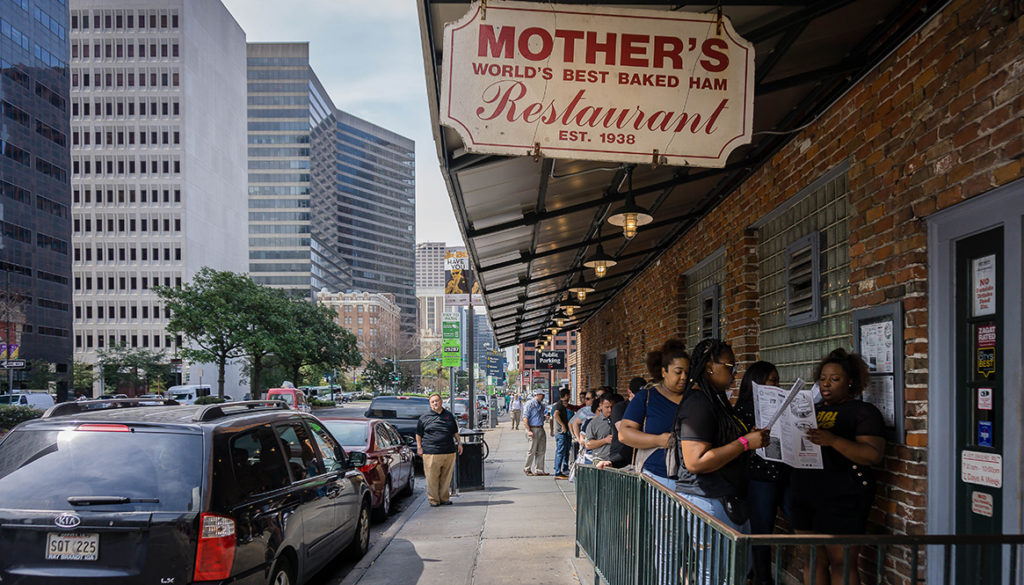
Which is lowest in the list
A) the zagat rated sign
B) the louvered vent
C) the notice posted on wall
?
the notice posted on wall

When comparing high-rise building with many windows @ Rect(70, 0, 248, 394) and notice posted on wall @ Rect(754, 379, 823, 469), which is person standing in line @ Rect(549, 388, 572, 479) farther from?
high-rise building with many windows @ Rect(70, 0, 248, 394)

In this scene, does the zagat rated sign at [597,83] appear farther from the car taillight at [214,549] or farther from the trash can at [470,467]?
the trash can at [470,467]

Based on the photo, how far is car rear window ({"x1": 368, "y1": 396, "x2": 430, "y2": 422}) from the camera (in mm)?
18094

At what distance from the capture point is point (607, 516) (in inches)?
211

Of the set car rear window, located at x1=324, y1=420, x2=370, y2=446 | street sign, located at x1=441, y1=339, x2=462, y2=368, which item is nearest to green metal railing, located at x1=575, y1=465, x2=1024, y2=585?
car rear window, located at x1=324, y1=420, x2=370, y2=446

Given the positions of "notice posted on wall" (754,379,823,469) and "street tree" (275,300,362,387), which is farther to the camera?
"street tree" (275,300,362,387)

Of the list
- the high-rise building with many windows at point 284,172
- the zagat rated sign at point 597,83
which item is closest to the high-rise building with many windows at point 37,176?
the high-rise building with many windows at point 284,172

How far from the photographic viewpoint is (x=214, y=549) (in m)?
4.24

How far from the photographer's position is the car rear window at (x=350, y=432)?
10.9m

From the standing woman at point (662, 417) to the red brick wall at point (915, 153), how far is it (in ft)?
4.27

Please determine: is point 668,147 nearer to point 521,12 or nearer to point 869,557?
point 521,12

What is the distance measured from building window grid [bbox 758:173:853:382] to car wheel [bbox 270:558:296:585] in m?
4.32

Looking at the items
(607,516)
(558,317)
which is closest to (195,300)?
(558,317)

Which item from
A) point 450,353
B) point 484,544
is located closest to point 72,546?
point 484,544
